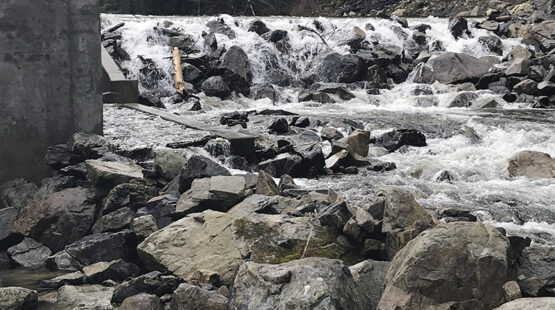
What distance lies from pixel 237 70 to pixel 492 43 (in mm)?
9086

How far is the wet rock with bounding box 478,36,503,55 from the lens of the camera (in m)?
20.3

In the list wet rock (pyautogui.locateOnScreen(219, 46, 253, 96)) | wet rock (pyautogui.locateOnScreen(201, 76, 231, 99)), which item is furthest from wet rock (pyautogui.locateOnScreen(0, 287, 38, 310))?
wet rock (pyautogui.locateOnScreen(219, 46, 253, 96))

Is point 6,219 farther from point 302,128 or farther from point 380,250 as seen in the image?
point 302,128

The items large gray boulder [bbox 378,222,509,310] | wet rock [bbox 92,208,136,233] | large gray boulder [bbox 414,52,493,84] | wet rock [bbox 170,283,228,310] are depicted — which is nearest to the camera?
large gray boulder [bbox 378,222,509,310]

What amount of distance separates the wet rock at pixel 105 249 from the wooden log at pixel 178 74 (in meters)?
9.23

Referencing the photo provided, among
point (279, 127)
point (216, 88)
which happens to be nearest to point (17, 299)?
point (279, 127)

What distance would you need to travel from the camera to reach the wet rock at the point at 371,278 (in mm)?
4461

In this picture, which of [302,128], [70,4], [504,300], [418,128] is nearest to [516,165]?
[418,128]

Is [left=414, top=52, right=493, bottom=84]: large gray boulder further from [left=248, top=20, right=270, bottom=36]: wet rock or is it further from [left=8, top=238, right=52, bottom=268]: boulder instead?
[left=8, top=238, right=52, bottom=268]: boulder

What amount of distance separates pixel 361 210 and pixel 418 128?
6.97 meters

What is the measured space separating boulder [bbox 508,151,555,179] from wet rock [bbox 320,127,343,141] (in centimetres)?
298

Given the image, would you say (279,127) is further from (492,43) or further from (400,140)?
(492,43)

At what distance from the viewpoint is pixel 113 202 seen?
22.1ft

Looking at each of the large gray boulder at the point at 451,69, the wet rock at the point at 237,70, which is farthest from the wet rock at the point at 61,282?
the large gray boulder at the point at 451,69
